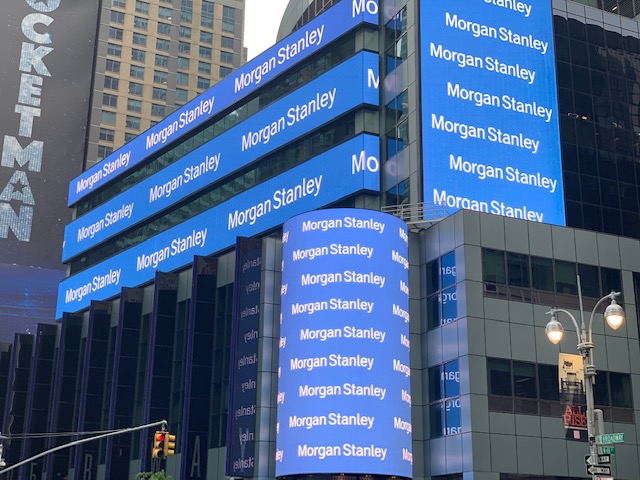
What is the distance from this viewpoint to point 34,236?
419 ft

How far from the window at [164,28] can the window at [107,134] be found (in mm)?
18508

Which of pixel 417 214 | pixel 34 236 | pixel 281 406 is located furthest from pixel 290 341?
pixel 34 236

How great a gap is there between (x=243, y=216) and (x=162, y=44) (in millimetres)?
84542

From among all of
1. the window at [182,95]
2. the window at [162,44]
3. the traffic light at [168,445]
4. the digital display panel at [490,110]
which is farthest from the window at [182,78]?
the traffic light at [168,445]

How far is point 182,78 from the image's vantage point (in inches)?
5709

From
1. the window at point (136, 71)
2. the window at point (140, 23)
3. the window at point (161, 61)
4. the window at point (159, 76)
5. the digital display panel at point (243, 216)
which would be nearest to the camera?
the digital display panel at point (243, 216)

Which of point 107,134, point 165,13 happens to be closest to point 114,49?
point 165,13

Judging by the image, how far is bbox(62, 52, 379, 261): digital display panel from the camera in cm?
6041

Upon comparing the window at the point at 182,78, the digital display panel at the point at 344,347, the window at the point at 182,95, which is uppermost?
the window at the point at 182,78

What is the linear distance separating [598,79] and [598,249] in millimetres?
15234

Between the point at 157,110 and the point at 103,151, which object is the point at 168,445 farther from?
the point at 157,110

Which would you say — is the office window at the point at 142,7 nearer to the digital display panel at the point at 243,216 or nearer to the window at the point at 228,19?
the window at the point at 228,19

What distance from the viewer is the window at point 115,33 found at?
459 feet

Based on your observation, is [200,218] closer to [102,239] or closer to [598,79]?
[102,239]
